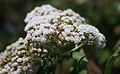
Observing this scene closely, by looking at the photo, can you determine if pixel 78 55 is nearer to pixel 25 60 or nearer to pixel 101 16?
pixel 25 60

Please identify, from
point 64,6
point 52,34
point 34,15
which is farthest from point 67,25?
point 64,6

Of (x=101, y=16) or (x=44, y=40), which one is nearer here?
(x=44, y=40)

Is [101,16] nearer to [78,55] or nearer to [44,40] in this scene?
[78,55]

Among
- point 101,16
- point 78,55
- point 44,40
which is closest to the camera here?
point 44,40

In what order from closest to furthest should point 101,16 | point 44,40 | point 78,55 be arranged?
point 44,40
point 78,55
point 101,16

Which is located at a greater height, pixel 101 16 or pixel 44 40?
pixel 101 16

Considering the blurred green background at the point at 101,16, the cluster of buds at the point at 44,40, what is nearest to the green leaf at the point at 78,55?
the cluster of buds at the point at 44,40

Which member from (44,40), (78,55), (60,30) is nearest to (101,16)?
(78,55)

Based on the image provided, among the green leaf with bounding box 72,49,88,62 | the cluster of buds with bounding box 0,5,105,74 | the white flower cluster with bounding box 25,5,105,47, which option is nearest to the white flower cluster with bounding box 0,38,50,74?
the cluster of buds with bounding box 0,5,105,74

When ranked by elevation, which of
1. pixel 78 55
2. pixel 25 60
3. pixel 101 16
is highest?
pixel 101 16
